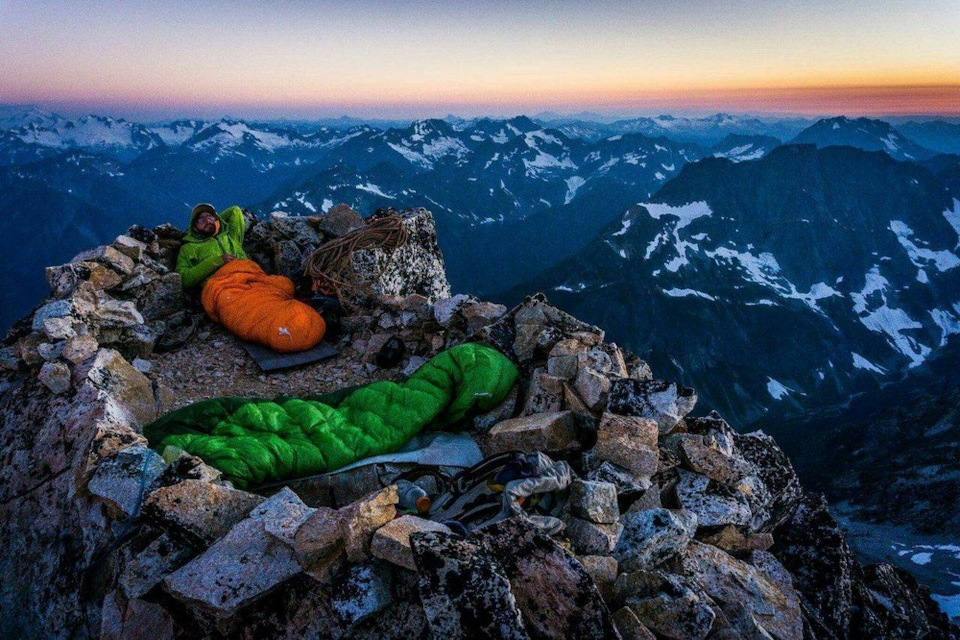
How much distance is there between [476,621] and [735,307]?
17203 cm

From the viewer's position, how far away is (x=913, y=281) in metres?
188

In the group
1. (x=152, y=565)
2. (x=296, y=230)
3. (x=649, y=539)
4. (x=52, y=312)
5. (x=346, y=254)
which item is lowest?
(x=152, y=565)

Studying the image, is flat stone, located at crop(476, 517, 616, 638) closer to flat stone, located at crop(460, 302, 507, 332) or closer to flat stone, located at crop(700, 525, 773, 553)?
flat stone, located at crop(700, 525, 773, 553)

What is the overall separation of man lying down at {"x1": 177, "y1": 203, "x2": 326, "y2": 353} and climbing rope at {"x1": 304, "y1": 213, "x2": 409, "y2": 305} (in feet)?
2.48

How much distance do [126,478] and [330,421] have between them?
2086mm

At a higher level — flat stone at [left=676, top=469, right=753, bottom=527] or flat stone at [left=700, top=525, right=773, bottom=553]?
flat stone at [left=676, top=469, right=753, bottom=527]

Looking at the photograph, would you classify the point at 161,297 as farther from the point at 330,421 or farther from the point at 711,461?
the point at 711,461

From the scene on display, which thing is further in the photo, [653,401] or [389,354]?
[389,354]

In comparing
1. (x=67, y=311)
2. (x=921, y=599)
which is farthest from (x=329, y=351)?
(x=921, y=599)

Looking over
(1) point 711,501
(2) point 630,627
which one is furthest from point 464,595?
(1) point 711,501

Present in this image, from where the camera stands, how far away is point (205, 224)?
1115 cm

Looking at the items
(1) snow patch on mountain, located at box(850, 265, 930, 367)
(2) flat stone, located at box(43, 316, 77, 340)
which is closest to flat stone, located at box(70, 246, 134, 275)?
(2) flat stone, located at box(43, 316, 77, 340)

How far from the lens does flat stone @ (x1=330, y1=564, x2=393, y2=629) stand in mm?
3723

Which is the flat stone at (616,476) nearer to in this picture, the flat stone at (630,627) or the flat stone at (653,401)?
the flat stone at (653,401)
